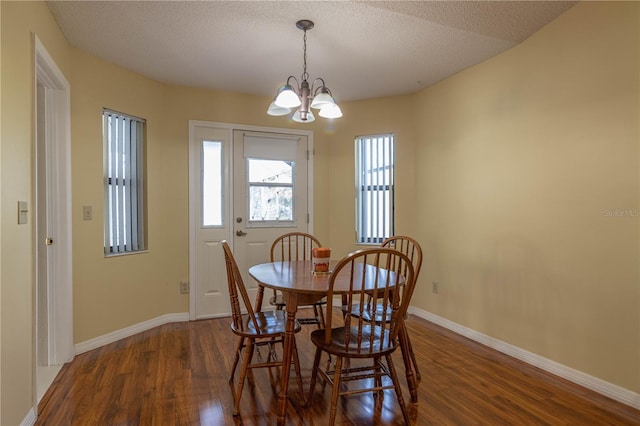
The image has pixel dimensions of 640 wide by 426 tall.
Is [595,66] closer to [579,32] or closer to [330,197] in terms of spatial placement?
[579,32]

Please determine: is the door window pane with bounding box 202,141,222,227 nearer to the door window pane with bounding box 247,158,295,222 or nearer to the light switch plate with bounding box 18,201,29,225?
the door window pane with bounding box 247,158,295,222

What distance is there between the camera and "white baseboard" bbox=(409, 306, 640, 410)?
2.12 meters

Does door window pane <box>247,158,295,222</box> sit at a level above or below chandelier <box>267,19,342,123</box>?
below

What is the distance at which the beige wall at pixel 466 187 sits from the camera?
1.97 meters

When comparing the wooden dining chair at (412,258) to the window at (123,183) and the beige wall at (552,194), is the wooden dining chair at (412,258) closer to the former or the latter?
the beige wall at (552,194)

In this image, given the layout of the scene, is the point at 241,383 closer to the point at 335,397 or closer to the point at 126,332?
the point at 335,397

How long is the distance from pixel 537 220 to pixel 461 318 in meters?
1.20

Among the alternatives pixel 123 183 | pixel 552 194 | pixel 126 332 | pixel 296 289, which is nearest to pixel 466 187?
pixel 552 194

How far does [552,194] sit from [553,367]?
1193 mm

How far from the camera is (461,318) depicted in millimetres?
3379

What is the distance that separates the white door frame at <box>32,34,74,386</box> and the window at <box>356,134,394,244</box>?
9.10 ft

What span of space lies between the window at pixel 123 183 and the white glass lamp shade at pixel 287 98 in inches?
69.3

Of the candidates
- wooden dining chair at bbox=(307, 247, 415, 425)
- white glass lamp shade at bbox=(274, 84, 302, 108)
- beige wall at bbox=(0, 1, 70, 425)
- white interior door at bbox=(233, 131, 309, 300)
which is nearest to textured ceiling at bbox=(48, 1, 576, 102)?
white glass lamp shade at bbox=(274, 84, 302, 108)

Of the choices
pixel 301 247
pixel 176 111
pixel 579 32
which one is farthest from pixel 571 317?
pixel 176 111
